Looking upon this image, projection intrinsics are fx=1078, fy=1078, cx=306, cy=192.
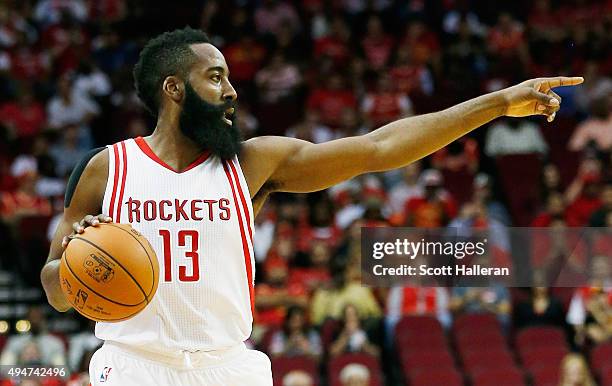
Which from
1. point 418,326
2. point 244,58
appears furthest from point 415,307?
point 244,58

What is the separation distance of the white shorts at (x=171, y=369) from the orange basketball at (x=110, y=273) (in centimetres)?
25

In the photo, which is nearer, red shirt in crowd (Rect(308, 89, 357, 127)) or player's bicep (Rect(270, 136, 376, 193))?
player's bicep (Rect(270, 136, 376, 193))

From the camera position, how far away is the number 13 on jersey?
12.1 ft

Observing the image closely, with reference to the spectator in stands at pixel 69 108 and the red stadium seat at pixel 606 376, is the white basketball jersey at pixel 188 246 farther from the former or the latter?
the spectator in stands at pixel 69 108

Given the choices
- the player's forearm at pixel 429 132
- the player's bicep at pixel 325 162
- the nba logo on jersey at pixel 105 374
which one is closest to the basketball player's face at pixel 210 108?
the player's bicep at pixel 325 162

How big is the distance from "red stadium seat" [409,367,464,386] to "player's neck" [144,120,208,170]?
4.75 meters

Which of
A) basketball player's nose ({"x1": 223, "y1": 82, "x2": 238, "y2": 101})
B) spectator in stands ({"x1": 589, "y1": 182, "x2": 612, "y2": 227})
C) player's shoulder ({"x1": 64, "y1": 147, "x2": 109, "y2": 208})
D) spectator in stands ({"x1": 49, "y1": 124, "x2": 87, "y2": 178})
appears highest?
spectator in stands ({"x1": 49, "y1": 124, "x2": 87, "y2": 178})

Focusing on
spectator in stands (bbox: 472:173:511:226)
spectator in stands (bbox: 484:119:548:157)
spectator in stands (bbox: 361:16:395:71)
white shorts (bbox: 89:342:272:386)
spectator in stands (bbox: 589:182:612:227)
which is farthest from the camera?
spectator in stands (bbox: 361:16:395:71)

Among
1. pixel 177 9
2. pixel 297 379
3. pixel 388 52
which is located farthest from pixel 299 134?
pixel 297 379

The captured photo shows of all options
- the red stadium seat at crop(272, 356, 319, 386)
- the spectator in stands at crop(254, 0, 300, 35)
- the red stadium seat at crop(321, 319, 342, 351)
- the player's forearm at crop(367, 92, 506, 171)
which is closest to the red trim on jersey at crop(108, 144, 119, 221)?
the player's forearm at crop(367, 92, 506, 171)

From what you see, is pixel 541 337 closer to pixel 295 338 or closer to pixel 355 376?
pixel 355 376

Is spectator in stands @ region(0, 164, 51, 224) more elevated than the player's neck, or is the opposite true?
spectator in stands @ region(0, 164, 51, 224)

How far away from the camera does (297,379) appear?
8.09 m

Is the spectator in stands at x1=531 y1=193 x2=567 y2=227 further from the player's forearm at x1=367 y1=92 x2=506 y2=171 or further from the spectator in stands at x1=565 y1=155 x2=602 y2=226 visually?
the player's forearm at x1=367 y1=92 x2=506 y2=171
